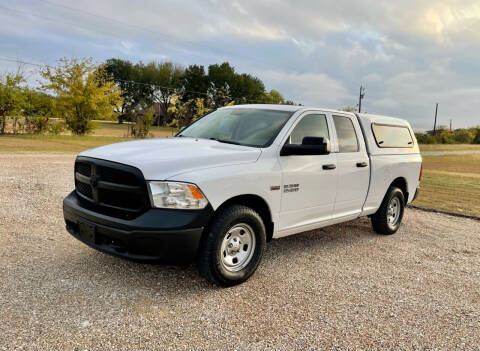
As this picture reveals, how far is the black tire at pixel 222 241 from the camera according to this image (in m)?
3.82

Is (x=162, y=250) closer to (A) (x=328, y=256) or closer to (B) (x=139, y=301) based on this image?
(B) (x=139, y=301)

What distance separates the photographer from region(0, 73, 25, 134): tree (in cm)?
2803

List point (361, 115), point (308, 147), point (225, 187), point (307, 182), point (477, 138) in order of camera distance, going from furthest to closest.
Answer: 1. point (477, 138)
2. point (361, 115)
3. point (307, 182)
4. point (308, 147)
5. point (225, 187)

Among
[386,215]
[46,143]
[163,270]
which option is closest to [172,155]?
[163,270]

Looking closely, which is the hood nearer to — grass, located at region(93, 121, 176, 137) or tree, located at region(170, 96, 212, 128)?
grass, located at region(93, 121, 176, 137)

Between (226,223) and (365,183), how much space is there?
2781 mm

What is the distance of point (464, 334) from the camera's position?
349 cm

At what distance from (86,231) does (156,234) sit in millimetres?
913

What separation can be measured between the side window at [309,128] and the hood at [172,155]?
2.13 ft

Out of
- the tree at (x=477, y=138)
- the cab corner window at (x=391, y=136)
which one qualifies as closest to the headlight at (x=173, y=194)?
the cab corner window at (x=391, y=136)

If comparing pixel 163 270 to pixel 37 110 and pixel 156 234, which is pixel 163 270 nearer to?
pixel 156 234

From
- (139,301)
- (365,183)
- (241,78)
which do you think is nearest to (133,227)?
(139,301)

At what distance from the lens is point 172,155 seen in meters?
3.94

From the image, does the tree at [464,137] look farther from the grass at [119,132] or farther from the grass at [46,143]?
the grass at [46,143]
